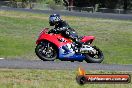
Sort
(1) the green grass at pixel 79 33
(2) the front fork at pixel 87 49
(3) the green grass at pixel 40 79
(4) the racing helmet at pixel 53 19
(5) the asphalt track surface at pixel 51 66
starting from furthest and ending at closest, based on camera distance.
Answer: (1) the green grass at pixel 79 33 < (2) the front fork at pixel 87 49 < (4) the racing helmet at pixel 53 19 < (5) the asphalt track surface at pixel 51 66 < (3) the green grass at pixel 40 79

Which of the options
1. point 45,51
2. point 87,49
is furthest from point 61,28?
point 87,49

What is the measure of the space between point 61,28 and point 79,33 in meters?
16.3

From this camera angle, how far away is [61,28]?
1545cm

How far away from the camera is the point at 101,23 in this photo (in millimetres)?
38625

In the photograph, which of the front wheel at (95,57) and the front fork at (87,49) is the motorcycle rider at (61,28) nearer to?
the front fork at (87,49)

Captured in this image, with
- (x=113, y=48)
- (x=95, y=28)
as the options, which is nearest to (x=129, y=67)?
(x=113, y=48)

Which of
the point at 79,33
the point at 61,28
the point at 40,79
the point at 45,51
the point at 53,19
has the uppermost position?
the point at 53,19

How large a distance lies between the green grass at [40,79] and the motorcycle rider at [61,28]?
2.67 meters

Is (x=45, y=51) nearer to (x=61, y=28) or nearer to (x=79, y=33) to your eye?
(x=61, y=28)

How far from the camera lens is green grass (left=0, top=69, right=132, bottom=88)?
10109 millimetres

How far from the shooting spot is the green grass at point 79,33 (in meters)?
22.6

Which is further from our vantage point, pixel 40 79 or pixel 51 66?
pixel 51 66

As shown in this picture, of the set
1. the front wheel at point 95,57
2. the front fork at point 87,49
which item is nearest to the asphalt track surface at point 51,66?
the front wheel at point 95,57

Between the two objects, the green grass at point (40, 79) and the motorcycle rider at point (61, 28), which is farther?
the motorcycle rider at point (61, 28)
